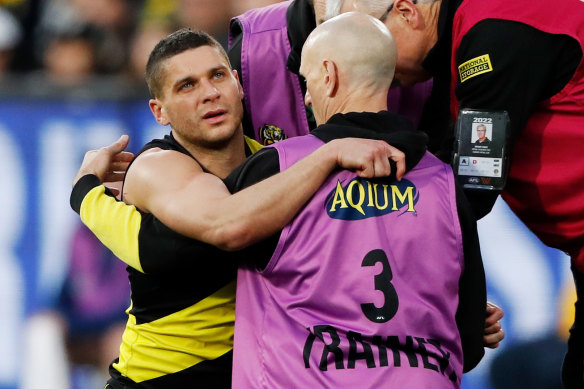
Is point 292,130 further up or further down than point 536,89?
further down

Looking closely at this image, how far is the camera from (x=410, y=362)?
2074 millimetres

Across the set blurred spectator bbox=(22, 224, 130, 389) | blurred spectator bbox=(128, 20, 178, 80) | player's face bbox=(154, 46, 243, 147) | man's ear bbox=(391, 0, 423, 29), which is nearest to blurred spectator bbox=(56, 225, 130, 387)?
blurred spectator bbox=(22, 224, 130, 389)

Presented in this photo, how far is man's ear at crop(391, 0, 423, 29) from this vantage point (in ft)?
9.08

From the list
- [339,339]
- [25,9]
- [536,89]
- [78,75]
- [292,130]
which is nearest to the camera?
[339,339]

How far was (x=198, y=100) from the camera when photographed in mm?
2533

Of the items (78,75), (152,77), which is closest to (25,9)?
(78,75)

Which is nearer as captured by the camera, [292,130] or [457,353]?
[457,353]

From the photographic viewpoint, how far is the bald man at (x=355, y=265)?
2.07 meters

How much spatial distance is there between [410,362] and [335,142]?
0.51 m

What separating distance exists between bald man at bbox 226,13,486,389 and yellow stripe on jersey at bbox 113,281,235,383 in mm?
257

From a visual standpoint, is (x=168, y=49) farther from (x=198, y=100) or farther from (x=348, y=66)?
(x=348, y=66)

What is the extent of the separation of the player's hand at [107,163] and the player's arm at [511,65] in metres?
0.99

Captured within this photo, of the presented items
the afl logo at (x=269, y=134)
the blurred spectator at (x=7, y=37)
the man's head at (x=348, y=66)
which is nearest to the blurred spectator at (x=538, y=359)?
the afl logo at (x=269, y=134)

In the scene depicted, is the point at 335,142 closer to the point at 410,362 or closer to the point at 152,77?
the point at 410,362
